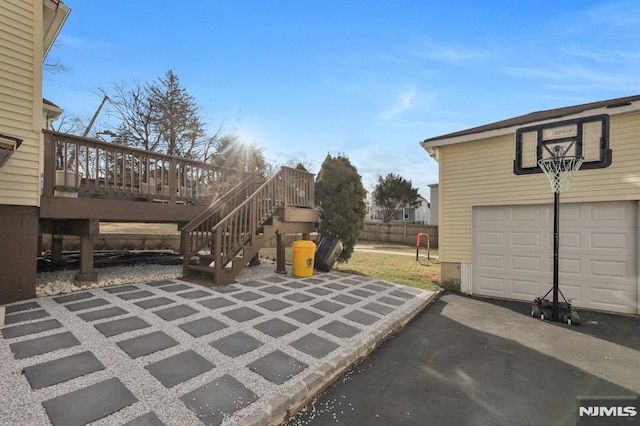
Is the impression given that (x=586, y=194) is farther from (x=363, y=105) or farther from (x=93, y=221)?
(x=93, y=221)

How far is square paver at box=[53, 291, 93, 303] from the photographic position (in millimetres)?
4223

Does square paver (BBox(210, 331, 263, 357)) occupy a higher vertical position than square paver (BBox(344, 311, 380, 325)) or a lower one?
higher

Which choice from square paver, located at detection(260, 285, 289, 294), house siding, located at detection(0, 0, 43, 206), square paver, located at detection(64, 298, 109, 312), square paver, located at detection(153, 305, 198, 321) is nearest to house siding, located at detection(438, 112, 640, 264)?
square paver, located at detection(260, 285, 289, 294)

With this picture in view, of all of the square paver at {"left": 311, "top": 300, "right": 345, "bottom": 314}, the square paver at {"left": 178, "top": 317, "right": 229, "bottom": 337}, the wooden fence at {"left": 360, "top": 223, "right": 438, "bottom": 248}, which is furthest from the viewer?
the wooden fence at {"left": 360, "top": 223, "right": 438, "bottom": 248}

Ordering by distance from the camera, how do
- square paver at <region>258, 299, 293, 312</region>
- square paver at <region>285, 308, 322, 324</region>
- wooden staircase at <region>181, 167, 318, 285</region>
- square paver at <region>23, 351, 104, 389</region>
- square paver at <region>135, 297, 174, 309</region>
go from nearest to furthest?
square paver at <region>23, 351, 104, 389</region> → square paver at <region>285, 308, 322, 324</region> → square paver at <region>135, 297, 174, 309</region> → square paver at <region>258, 299, 293, 312</region> → wooden staircase at <region>181, 167, 318, 285</region>

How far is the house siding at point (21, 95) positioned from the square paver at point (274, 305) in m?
3.98

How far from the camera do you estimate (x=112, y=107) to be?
59.6 ft

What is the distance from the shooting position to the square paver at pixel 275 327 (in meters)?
3.48

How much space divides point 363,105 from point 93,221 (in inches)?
347

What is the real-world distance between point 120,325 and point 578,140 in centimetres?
799

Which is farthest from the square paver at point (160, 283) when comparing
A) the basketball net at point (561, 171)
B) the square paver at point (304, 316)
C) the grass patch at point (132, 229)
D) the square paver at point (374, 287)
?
the basketball net at point (561, 171)

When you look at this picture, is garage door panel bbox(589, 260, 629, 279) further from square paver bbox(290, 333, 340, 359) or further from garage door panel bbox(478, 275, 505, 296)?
square paver bbox(290, 333, 340, 359)

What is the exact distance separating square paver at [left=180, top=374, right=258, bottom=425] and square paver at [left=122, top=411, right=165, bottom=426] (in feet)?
0.70

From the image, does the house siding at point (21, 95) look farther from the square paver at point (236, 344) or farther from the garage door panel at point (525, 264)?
the garage door panel at point (525, 264)
